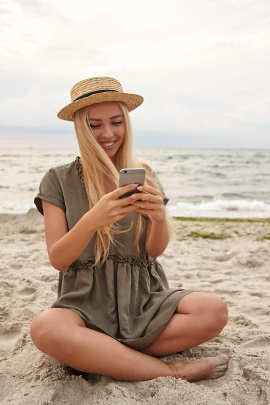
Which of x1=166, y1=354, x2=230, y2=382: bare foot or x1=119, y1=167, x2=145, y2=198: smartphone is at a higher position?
x1=119, y1=167, x2=145, y2=198: smartphone

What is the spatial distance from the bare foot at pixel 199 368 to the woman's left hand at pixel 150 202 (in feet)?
2.96

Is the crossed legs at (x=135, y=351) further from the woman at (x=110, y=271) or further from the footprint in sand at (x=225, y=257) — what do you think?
the footprint in sand at (x=225, y=257)

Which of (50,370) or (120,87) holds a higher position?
(120,87)

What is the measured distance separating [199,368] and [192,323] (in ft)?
0.86

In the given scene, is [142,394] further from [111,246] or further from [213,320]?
[111,246]

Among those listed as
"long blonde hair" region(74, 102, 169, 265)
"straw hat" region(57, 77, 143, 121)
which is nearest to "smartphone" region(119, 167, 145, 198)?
"long blonde hair" region(74, 102, 169, 265)

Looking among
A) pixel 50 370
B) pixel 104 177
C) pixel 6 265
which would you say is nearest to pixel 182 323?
pixel 50 370

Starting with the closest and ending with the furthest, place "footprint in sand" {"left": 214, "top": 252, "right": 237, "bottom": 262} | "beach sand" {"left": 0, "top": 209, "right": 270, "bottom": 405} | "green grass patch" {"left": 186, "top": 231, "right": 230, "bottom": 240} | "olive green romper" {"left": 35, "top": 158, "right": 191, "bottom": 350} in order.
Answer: "beach sand" {"left": 0, "top": 209, "right": 270, "bottom": 405}
"olive green romper" {"left": 35, "top": 158, "right": 191, "bottom": 350}
"footprint in sand" {"left": 214, "top": 252, "right": 237, "bottom": 262}
"green grass patch" {"left": 186, "top": 231, "right": 230, "bottom": 240}

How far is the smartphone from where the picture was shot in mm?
2273

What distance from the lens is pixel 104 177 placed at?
9.61ft

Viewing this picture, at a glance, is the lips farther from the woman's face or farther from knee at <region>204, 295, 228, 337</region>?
knee at <region>204, 295, 228, 337</region>

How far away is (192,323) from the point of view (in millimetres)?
2463

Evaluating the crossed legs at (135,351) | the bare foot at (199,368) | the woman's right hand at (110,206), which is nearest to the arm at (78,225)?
the woman's right hand at (110,206)

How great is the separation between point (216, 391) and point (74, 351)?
0.80m
